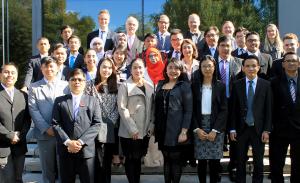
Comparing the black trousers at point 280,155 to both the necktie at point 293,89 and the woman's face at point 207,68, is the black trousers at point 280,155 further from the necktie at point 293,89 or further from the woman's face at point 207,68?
the woman's face at point 207,68

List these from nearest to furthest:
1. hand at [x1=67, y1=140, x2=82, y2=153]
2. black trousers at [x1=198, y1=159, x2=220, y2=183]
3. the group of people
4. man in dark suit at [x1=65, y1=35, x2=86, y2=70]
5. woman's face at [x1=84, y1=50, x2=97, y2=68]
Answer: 1. hand at [x1=67, y1=140, x2=82, y2=153]
2. the group of people
3. black trousers at [x1=198, y1=159, x2=220, y2=183]
4. woman's face at [x1=84, y1=50, x2=97, y2=68]
5. man in dark suit at [x1=65, y1=35, x2=86, y2=70]

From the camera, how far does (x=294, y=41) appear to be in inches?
269

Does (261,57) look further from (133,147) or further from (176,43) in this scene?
(133,147)

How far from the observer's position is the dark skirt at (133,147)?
239 inches

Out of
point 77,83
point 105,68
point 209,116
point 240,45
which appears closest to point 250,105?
point 209,116

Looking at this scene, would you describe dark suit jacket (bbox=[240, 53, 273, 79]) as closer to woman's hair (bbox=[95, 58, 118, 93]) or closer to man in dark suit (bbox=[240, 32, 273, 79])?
man in dark suit (bbox=[240, 32, 273, 79])

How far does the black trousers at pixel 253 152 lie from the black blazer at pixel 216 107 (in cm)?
31

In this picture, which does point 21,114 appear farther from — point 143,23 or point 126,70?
point 143,23

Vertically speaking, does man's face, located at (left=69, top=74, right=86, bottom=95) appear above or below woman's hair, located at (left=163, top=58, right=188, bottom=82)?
below

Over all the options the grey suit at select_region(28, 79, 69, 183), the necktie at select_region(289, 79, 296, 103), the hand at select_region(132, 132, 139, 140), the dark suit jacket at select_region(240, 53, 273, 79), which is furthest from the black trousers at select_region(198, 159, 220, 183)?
the grey suit at select_region(28, 79, 69, 183)

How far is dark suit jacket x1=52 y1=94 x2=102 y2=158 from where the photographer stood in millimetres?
5617

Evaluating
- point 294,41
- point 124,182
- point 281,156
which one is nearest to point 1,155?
point 124,182

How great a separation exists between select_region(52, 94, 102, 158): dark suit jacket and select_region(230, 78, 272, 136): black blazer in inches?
76.5

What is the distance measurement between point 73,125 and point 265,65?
3.14 m
